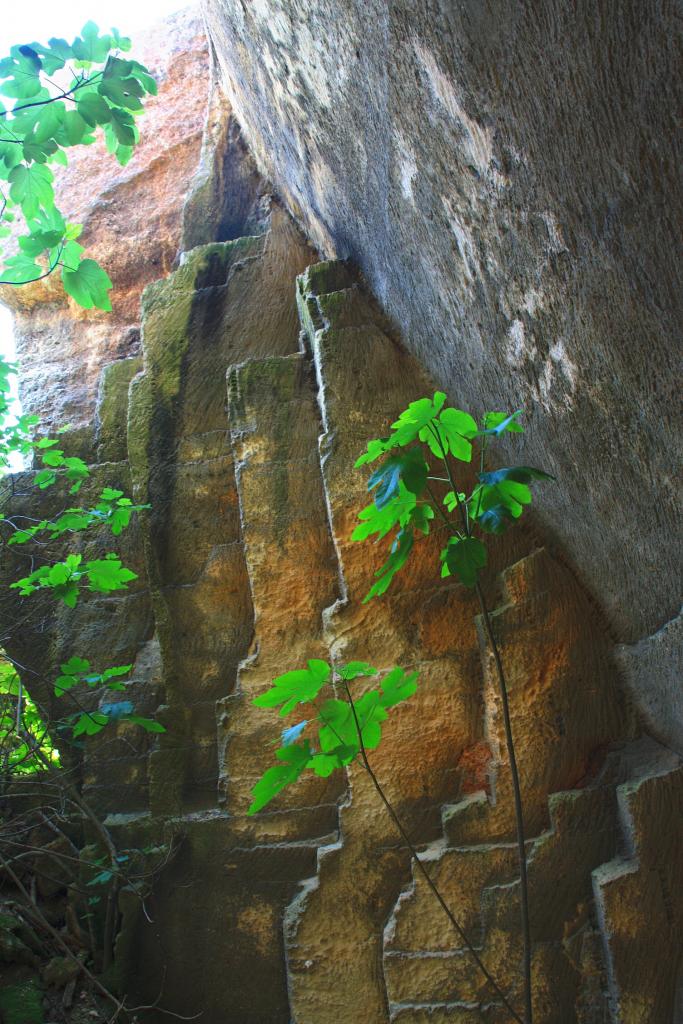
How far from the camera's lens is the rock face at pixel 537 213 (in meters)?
1.38

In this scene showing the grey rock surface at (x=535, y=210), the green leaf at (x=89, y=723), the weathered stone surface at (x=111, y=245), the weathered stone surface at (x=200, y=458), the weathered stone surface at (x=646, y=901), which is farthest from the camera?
the weathered stone surface at (x=111, y=245)

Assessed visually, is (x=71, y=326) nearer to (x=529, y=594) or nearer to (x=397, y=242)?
(x=397, y=242)

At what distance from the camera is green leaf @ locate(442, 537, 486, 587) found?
2.04 meters

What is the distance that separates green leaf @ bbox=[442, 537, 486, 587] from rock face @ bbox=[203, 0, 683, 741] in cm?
45

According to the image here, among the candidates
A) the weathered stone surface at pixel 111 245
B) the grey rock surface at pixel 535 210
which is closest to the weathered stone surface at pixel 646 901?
the grey rock surface at pixel 535 210

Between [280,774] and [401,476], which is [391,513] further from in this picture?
[280,774]

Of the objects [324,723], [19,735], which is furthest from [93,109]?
[19,735]

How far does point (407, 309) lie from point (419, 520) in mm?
1131

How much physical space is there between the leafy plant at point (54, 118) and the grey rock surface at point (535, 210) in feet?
2.21

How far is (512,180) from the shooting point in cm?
183

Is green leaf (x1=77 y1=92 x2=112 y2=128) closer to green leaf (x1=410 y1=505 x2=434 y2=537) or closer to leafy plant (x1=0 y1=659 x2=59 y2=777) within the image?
green leaf (x1=410 y1=505 x2=434 y2=537)

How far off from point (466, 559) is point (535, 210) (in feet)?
2.79

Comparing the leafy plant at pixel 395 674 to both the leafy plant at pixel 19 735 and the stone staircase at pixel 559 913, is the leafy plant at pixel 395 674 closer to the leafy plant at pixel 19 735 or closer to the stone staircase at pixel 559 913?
the stone staircase at pixel 559 913

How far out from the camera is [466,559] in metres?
2.05
